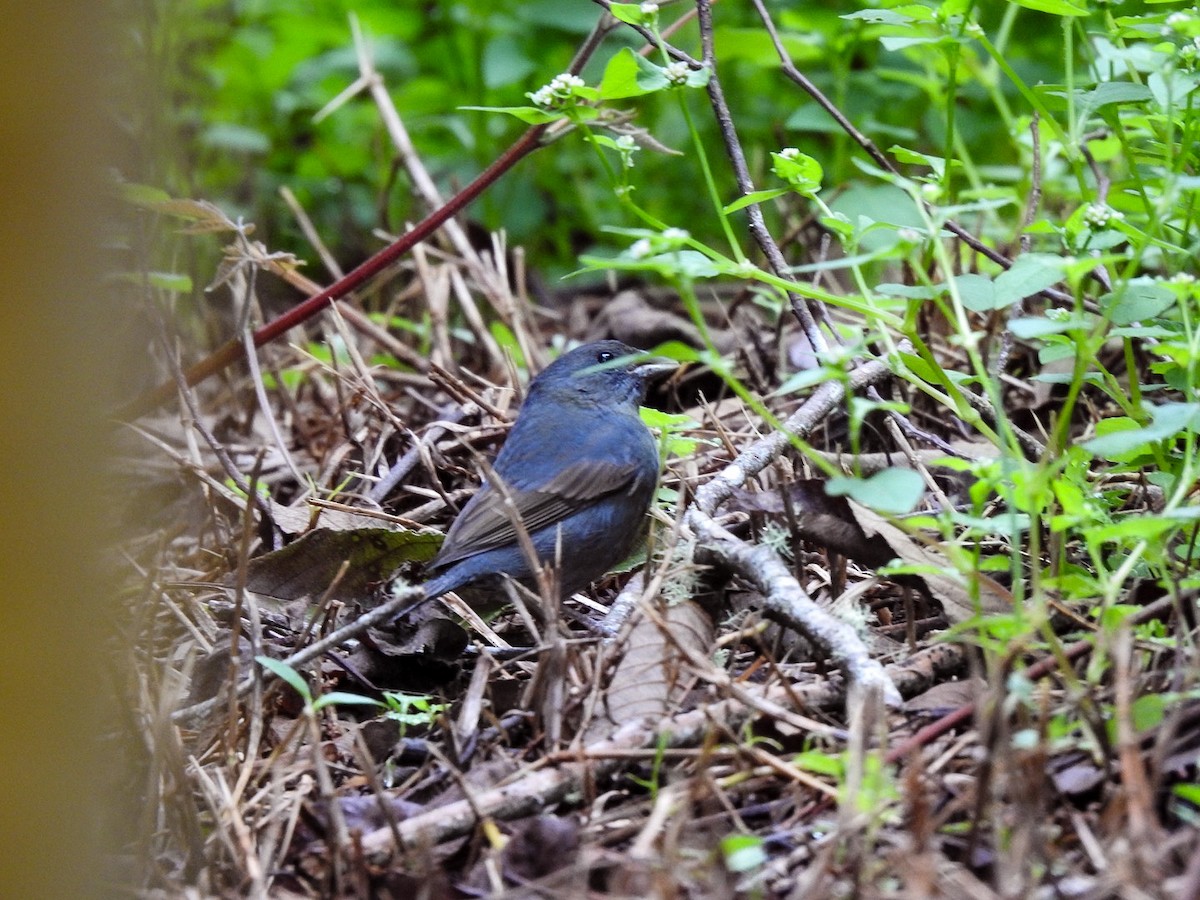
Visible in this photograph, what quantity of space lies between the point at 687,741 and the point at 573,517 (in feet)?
5.05

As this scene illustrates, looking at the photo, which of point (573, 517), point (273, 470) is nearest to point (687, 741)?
point (573, 517)

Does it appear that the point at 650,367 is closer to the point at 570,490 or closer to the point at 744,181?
the point at 570,490

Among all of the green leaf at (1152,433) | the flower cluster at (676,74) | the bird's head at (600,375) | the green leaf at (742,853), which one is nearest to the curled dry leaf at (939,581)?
the green leaf at (1152,433)

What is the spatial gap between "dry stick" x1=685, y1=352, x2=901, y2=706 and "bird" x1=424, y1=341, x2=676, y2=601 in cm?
47

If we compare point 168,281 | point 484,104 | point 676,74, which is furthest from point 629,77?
point 484,104

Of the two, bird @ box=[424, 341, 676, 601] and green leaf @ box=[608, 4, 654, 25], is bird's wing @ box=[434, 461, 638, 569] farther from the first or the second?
green leaf @ box=[608, 4, 654, 25]

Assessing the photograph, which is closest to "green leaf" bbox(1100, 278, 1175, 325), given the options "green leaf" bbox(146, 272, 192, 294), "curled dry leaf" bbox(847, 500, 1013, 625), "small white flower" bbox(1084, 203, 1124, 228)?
"small white flower" bbox(1084, 203, 1124, 228)

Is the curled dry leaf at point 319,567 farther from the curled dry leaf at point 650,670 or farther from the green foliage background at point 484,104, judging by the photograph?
the green foliage background at point 484,104

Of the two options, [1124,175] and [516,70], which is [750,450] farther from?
[516,70]

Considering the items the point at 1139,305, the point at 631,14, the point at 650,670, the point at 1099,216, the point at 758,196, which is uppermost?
the point at 631,14

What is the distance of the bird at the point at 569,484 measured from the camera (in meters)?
3.87

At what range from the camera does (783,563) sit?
132 inches

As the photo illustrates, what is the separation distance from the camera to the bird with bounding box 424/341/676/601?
3871mm

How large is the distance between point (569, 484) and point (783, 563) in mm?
1115
